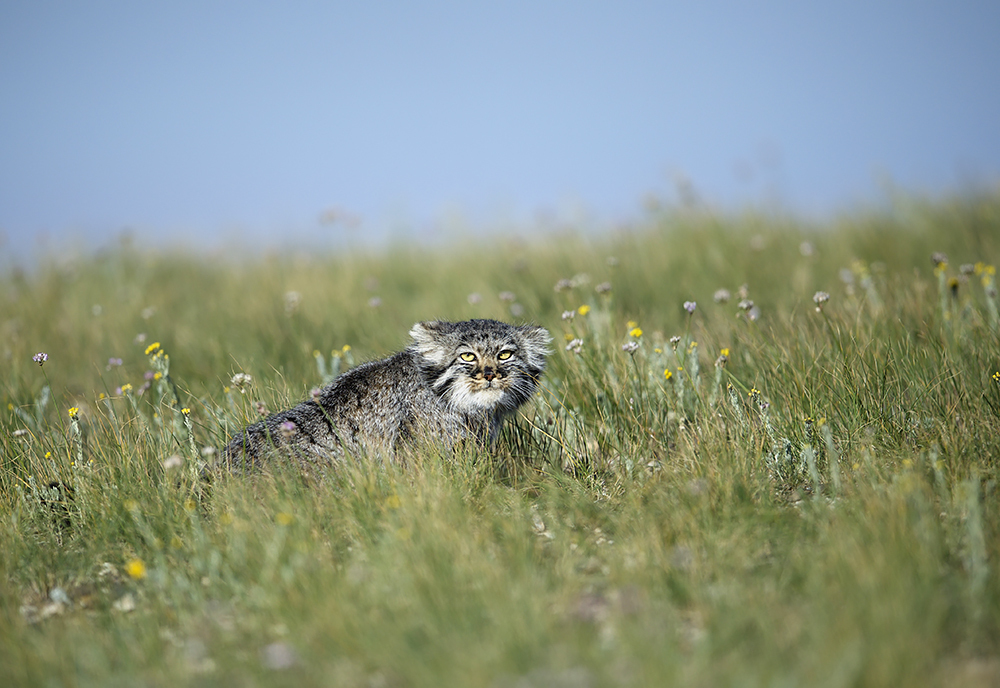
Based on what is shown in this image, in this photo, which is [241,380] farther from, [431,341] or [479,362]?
[479,362]

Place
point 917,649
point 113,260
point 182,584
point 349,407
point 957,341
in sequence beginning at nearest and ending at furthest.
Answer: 1. point 917,649
2. point 182,584
3. point 349,407
4. point 957,341
5. point 113,260

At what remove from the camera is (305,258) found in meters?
11.7

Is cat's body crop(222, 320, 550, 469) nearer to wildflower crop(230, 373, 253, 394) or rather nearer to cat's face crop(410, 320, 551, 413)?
cat's face crop(410, 320, 551, 413)

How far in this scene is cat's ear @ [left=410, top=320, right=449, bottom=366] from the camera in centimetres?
509

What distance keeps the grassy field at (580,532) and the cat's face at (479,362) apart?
11.7 inches

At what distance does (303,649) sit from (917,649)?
2255 millimetres

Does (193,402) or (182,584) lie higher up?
(193,402)

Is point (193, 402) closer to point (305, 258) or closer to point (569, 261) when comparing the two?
point (569, 261)

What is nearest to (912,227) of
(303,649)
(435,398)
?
(435,398)

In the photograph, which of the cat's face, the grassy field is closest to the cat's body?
the cat's face

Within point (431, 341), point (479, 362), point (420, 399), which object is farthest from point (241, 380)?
point (479, 362)

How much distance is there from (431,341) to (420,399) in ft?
1.44

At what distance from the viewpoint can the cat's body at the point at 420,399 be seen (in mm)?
4652

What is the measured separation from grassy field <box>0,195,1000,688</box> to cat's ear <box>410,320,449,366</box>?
0.77 metres
